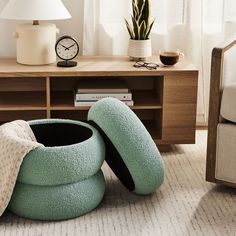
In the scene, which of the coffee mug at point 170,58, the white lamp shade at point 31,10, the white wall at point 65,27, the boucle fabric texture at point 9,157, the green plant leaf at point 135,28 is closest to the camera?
the boucle fabric texture at point 9,157

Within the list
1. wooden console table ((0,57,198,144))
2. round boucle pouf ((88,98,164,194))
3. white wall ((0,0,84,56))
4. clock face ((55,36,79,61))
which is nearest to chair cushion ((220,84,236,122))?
round boucle pouf ((88,98,164,194))

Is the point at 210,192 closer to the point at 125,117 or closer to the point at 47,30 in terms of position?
the point at 125,117

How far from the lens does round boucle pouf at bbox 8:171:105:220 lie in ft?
7.32

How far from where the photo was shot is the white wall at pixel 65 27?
10.3 ft

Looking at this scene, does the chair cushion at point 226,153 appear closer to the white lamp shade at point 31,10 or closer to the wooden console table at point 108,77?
the wooden console table at point 108,77

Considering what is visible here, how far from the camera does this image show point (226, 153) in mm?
2445

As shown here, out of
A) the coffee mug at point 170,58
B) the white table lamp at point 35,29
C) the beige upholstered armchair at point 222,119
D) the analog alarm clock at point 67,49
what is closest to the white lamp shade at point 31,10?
the white table lamp at point 35,29

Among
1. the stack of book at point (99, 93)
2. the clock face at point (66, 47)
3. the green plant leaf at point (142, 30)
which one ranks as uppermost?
the green plant leaf at point (142, 30)

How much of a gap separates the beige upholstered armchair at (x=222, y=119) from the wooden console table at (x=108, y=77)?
370 millimetres

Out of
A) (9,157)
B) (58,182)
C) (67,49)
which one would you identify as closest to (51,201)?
(58,182)

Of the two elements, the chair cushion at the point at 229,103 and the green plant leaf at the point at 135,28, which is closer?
the chair cushion at the point at 229,103

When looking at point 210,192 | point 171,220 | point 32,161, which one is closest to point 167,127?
point 210,192

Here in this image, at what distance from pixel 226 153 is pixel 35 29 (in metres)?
1.06

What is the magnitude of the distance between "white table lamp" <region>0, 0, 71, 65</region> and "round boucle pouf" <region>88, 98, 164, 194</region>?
1.87 feet
